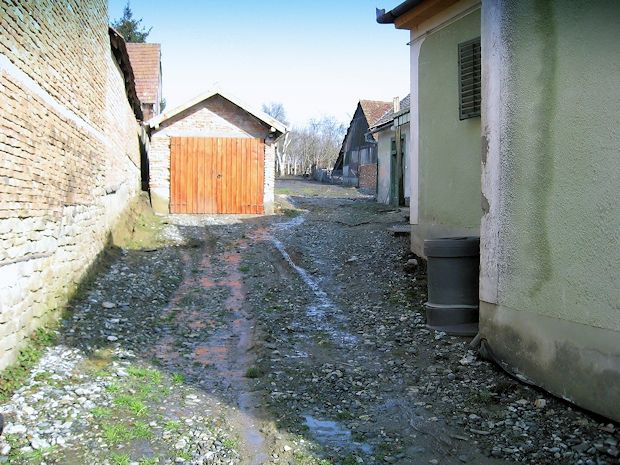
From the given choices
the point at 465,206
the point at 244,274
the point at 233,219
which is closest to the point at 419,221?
the point at 465,206

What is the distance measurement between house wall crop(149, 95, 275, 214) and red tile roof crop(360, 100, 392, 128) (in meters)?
13.8

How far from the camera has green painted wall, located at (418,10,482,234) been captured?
742 cm

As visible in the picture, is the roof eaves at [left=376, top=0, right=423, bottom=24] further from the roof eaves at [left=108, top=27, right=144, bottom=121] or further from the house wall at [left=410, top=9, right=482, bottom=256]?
the roof eaves at [left=108, top=27, right=144, bottom=121]

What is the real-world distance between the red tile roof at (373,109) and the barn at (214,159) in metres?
13.9

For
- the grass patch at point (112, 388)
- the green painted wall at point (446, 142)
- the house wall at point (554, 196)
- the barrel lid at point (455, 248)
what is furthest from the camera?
the green painted wall at point (446, 142)

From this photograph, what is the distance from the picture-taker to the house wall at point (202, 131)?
18.0 meters

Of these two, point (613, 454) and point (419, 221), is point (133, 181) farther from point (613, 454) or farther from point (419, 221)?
point (613, 454)

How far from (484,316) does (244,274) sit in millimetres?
5496

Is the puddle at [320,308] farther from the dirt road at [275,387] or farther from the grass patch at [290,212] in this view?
the grass patch at [290,212]

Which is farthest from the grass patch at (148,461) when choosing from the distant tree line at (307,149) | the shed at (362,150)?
the distant tree line at (307,149)

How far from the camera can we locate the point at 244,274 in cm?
1027

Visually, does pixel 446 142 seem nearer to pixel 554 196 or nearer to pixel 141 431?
pixel 554 196

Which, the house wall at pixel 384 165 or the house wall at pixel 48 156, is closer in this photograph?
the house wall at pixel 48 156

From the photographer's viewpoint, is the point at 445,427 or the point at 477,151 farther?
the point at 477,151
